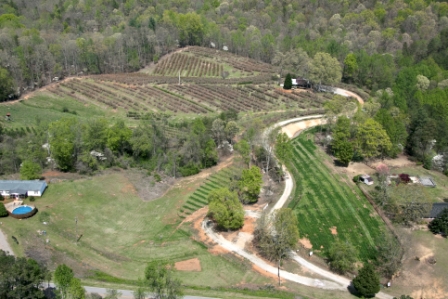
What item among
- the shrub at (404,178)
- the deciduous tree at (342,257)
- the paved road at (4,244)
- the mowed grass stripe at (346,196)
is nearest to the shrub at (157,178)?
the paved road at (4,244)

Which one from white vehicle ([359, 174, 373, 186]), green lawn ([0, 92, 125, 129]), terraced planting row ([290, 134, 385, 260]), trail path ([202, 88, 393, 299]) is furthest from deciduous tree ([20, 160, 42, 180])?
white vehicle ([359, 174, 373, 186])

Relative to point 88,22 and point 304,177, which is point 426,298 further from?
point 88,22

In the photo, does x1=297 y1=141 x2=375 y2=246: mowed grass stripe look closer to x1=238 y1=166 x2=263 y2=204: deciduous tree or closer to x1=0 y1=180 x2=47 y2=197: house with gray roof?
x1=238 y1=166 x2=263 y2=204: deciduous tree

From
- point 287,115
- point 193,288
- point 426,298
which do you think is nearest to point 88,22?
point 287,115

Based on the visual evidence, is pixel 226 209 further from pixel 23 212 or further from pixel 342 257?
pixel 23 212

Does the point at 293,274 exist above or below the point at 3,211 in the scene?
below

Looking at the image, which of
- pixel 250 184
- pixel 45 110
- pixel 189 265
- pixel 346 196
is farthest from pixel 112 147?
pixel 346 196
